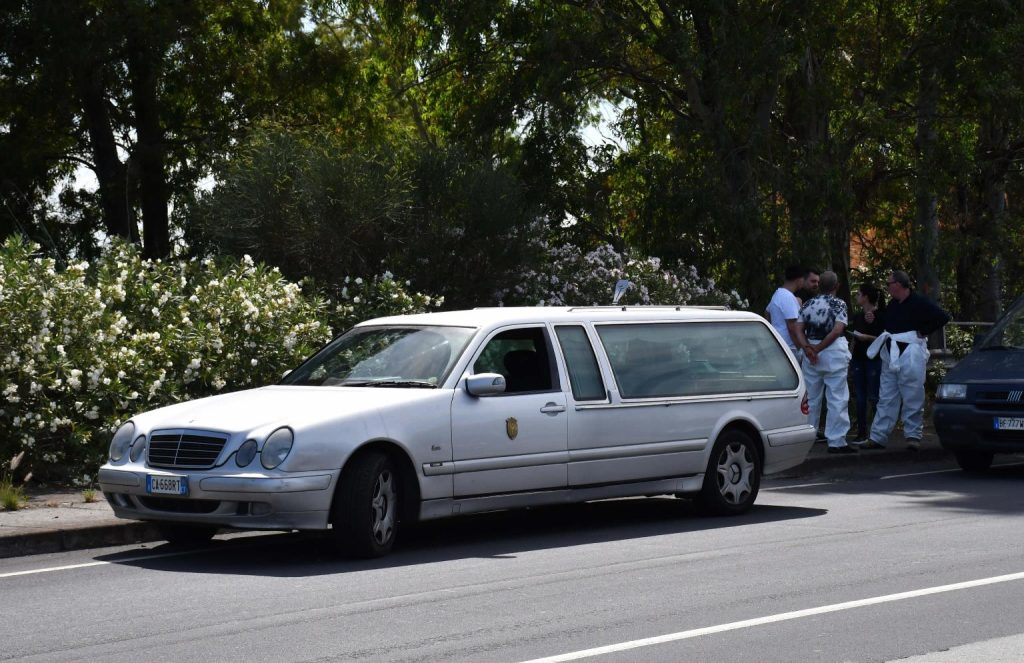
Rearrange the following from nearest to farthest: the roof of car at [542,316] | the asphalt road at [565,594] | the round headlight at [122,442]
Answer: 1. the asphalt road at [565,594]
2. the round headlight at [122,442]
3. the roof of car at [542,316]

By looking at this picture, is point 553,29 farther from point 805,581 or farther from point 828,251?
point 805,581

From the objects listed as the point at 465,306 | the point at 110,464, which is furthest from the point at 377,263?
the point at 110,464

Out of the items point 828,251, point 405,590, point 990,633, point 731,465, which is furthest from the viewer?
point 828,251

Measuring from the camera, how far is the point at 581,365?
10.9 metres

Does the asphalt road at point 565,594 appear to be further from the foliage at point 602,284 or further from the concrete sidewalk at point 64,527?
the foliage at point 602,284

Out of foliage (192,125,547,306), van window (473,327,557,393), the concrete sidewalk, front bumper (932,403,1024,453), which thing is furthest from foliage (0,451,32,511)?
front bumper (932,403,1024,453)

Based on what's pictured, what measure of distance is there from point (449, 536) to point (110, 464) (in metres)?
2.38

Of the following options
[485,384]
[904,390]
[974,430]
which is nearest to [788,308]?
[904,390]

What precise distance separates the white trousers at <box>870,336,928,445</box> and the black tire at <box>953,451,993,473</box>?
1147mm

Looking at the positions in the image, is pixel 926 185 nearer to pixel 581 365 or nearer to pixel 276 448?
pixel 581 365

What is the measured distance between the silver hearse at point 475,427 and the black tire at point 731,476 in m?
0.01

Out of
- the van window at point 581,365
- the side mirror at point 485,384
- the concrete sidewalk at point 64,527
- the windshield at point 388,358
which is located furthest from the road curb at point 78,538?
the van window at point 581,365

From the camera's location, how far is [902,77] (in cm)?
2216

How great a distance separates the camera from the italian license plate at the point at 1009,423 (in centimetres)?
1411
